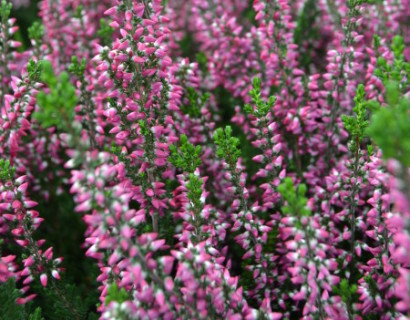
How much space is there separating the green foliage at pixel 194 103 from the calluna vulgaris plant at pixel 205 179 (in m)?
0.01

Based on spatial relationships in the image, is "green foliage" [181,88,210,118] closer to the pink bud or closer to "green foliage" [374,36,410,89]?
"green foliage" [374,36,410,89]

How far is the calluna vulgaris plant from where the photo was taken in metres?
1.80

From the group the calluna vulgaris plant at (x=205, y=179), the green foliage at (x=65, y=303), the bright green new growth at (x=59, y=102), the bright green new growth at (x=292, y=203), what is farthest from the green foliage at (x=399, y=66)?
the green foliage at (x=65, y=303)

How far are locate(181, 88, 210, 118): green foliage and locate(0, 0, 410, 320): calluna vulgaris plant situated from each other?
0.05 feet

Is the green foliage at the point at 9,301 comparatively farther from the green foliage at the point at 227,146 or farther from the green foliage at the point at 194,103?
the green foliage at the point at 194,103

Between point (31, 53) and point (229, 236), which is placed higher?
point (31, 53)

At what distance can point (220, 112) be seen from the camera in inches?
157

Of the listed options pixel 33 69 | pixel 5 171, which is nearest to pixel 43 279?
pixel 5 171

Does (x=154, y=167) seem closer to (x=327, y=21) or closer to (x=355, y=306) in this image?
(x=355, y=306)

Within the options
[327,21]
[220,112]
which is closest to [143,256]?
[220,112]

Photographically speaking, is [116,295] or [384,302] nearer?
[116,295]

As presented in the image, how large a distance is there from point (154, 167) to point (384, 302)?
4.44 ft

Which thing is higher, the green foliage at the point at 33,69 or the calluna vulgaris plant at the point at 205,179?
the green foliage at the point at 33,69

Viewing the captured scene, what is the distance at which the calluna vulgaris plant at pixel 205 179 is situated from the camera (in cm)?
180
